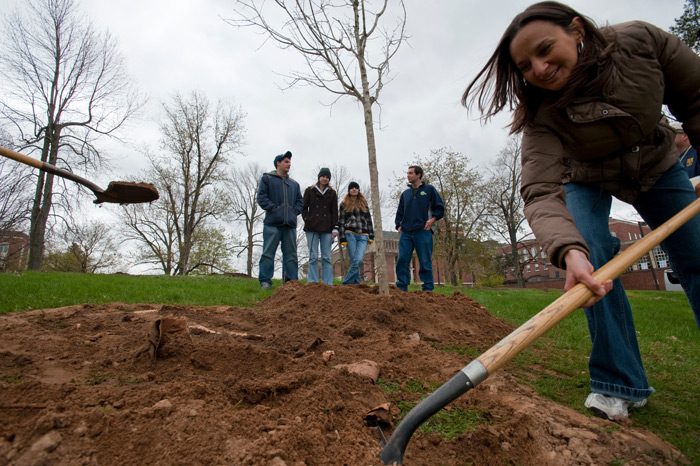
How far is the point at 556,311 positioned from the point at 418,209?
5.18 metres

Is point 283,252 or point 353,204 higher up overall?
point 353,204

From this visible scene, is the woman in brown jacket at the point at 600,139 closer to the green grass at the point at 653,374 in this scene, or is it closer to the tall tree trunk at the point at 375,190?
the green grass at the point at 653,374

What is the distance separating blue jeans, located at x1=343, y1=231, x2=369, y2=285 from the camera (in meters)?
7.23

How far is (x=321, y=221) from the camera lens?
279 inches

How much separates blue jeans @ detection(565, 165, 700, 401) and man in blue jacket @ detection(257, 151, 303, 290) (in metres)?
5.33

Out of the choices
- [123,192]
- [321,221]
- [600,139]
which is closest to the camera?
[600,139]

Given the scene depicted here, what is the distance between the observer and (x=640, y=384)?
79.7 inches

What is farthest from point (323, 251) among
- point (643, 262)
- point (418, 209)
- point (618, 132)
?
point (643, 262)

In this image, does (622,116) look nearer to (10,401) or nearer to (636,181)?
(636,181)

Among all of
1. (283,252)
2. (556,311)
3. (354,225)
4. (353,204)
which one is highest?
(353,204)

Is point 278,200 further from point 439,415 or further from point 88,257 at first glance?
point 88,257

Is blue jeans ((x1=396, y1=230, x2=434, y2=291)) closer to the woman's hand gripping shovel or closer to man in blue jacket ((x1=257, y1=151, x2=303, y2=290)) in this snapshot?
man in blue jacket ((x1=257, y1=151, x2=303, y2=290))

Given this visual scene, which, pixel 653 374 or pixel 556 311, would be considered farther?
pixel 653 374

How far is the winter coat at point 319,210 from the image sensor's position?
23.2ft
